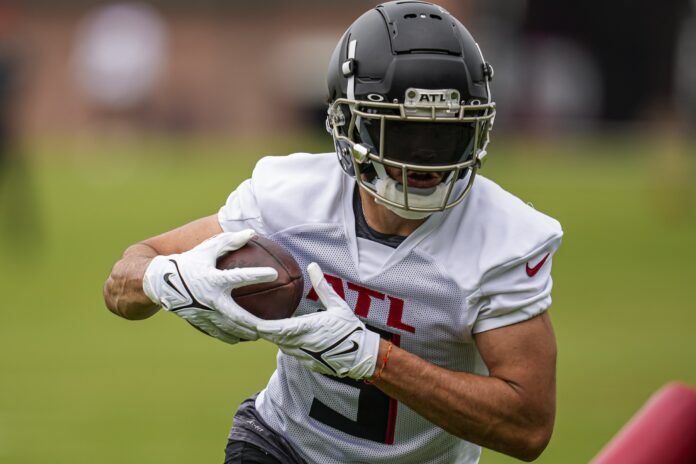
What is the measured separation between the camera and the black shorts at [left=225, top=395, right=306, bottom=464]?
3.81 metres

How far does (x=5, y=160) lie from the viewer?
16078 millimetres

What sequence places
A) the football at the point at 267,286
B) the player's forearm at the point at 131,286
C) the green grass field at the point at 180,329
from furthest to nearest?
1. the green grass field at the point at 180,329
2. the player's forearm at the point at 131,286
3. the football at the point at 267,286

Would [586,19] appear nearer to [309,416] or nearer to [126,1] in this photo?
[126,1]

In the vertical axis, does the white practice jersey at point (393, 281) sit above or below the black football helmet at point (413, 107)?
below

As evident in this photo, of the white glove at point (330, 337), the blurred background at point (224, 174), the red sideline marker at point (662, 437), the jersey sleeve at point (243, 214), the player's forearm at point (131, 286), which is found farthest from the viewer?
the blurred background at point (224, 174)

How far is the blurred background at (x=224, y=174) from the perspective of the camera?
24.9 ft

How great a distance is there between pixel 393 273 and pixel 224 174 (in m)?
17.8

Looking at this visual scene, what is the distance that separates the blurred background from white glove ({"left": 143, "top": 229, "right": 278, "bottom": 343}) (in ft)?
9.71

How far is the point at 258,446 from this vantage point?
3.83 meters

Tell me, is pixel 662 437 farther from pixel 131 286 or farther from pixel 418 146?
pixel 131 286

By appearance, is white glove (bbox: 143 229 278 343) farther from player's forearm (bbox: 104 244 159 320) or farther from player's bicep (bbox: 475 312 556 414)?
player's bicep (bbox: 475 312 556 414)

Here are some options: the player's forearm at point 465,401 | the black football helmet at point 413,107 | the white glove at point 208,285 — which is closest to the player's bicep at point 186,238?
the white glove at point 208,285

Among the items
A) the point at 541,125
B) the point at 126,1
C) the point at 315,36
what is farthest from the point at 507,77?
the point at 126,1

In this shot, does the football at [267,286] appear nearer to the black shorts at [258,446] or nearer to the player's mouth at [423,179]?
the player's mouth at [423,179]
